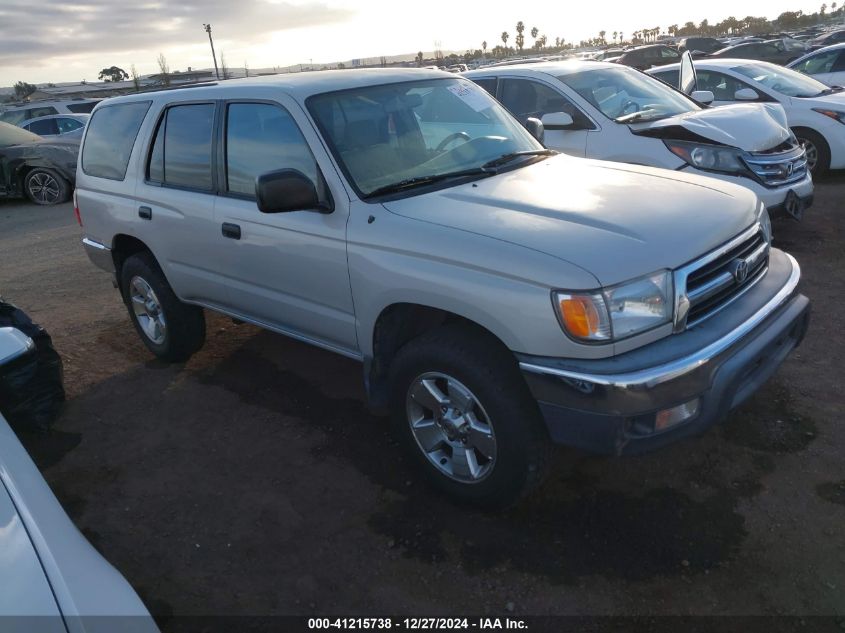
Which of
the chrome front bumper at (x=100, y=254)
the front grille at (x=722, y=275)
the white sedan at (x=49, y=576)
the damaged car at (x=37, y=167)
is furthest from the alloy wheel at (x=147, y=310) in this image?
the damaged car at (x=37, y=167)

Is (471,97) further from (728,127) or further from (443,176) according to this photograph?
(728,127)

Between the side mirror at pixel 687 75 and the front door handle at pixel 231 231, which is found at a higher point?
the side mirror at pixel 687 75

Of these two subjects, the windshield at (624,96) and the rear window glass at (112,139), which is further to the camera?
the windshield at (624,96)

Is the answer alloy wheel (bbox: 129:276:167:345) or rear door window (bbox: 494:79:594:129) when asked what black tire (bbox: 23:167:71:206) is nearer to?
alloy wheel (bbox: 129:276:167:345)

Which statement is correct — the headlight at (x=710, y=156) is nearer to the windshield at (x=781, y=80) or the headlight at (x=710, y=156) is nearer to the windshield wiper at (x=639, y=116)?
the windshield wiper at (x=639, y=116)

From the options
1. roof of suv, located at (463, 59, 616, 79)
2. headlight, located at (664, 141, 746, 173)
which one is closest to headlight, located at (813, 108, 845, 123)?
roof of suv, located at (463, 59, 616, 79)

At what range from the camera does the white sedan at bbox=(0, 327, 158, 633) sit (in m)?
1.65

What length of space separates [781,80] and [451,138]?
725cm

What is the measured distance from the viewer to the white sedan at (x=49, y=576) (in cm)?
165

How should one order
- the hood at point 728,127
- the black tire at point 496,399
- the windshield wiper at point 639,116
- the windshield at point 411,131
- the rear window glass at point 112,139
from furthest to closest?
the windshield wiper at point 639,116, the hood at point 728,127, the rear window glass at point 112,139, the windshield at point 411,131, the black tire at point 496,399

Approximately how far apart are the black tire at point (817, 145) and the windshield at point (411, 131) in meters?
6.15

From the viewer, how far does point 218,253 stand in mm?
4125

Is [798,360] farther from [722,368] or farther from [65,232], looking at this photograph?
[65,232]

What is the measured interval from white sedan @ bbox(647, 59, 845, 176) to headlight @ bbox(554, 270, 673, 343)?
7049mm
